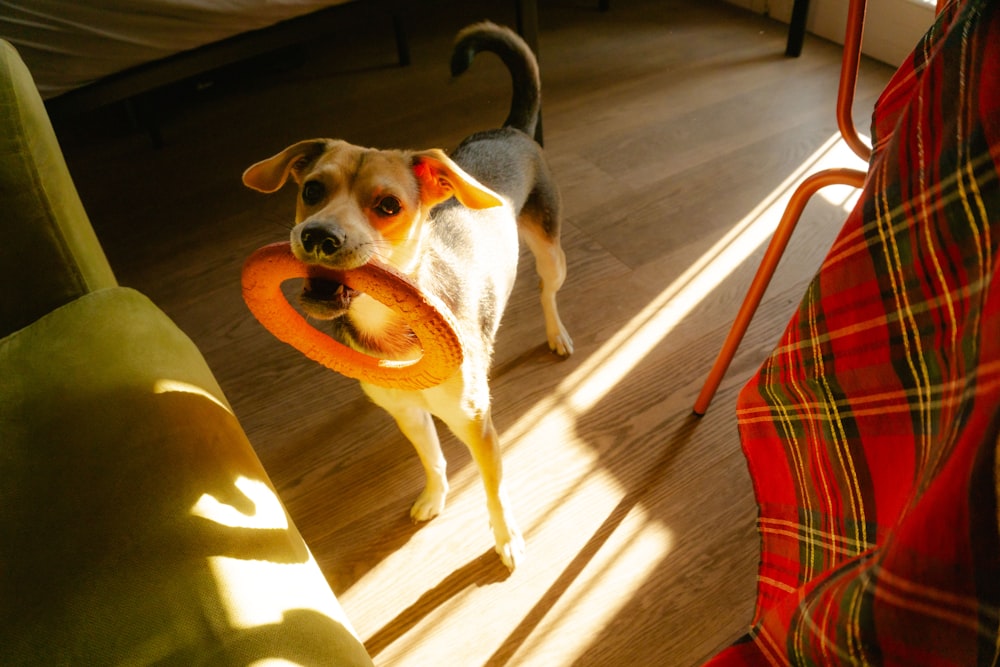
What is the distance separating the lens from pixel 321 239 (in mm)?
1117

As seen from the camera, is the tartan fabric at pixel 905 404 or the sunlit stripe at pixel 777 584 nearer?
the tartan fabric at pixel 905 404

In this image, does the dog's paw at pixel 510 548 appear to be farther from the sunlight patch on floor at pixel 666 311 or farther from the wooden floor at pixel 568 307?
the sunlight patch on floor at pixel 666 311

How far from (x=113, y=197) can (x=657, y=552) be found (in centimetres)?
281

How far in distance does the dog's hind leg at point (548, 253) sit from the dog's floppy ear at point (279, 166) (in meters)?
0.72

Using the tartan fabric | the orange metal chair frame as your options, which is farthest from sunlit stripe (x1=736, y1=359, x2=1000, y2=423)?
the orange metal chair frame

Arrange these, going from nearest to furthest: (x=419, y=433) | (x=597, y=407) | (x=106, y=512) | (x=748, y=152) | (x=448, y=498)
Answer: (x=106, y=512), (x=419, y=433), (x=448, y=498), (x=597, y=407), (x=748, y=152)

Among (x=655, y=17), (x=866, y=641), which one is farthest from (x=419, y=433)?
(x=655, y=17)

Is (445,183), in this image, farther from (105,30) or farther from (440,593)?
(105,30)

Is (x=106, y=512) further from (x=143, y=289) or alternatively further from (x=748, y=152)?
(x=748, y=152)

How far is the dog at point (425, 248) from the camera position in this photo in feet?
4.01

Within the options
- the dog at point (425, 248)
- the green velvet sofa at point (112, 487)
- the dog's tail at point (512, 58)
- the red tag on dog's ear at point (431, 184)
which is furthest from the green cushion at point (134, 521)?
the dog's tail at point (512, 58)

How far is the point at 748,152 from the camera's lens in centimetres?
300

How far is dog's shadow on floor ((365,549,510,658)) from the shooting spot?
154cm

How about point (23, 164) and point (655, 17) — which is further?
point (655, 17)
